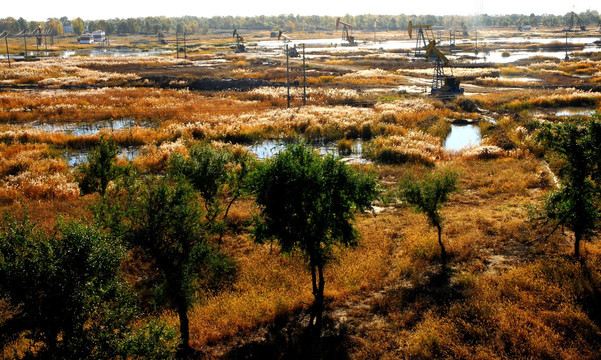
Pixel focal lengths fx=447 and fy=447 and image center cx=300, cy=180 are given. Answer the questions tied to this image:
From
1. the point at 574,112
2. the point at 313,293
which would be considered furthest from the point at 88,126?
the point at 574,112

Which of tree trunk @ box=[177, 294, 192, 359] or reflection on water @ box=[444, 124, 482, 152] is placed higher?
reflection on water @ box=[444, 124, 482, 152]

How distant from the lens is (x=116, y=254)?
9531 mm

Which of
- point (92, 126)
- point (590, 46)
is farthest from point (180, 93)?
point (590, 46)

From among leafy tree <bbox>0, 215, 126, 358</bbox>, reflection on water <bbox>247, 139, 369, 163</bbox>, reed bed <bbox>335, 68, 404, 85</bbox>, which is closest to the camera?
leafy tree <bbox>0, 215, 126, 358</bbox>

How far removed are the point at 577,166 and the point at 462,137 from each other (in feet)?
85.0

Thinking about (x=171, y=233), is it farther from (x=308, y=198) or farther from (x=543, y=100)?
(x=543, y=100)

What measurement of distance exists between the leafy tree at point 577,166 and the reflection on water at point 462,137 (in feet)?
63.5

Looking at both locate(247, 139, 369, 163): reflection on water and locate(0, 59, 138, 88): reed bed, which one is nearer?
locate(247, 139, 369, 163): reflection on water

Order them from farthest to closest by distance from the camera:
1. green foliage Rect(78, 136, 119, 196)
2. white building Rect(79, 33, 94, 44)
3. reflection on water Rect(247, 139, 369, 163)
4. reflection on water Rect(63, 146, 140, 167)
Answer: white building Rect(79, 33, 94, 44)
reflection on water Rect(247, 139, 369, 163)
reflection on water Rect(63, 146, 140, 167)
green foliage Rect(78, 136, 119, 196)

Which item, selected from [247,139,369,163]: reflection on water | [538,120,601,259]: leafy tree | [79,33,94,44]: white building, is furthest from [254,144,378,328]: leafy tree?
[79,33,94,44]: white building

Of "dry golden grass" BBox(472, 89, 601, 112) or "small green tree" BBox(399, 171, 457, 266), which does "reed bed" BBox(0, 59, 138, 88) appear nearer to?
"dry golden grass" BBox(472, 89, 601, 112)

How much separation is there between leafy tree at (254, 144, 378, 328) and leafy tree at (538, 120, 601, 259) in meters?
5.77

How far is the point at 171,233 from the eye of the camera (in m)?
11.9

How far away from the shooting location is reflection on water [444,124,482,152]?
35.6m
